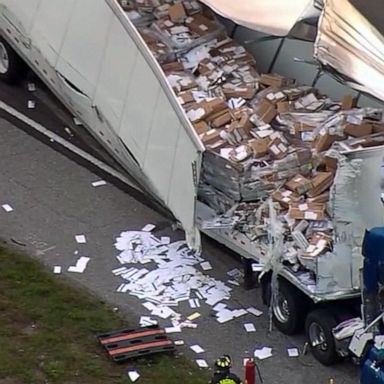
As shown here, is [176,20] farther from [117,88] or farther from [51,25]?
[117,88]

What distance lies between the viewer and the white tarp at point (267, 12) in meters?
12.2

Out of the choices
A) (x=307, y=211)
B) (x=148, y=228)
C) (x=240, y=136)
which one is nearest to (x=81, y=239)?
(x=148, y=228)

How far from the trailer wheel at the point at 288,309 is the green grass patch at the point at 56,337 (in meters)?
0.99

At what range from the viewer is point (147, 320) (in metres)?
11.7

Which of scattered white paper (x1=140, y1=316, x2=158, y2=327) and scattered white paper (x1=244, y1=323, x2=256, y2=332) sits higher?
scattered white paper (x1=244, y1=323, x2=256, y2=332)

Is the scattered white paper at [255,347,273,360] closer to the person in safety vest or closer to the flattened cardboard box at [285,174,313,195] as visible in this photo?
the flattened cardboard box at [285,174,313,195]

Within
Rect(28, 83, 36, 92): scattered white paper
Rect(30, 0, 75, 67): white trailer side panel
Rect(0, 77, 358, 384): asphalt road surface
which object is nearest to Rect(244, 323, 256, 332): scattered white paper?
Rect(0, 77, 358, 384): asphalt road surface

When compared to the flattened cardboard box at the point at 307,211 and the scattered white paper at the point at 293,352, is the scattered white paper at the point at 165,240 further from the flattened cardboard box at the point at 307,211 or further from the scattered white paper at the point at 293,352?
the scattered white paper at the point at 293,352

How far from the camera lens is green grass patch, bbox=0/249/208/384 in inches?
428

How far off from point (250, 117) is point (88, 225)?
6.95 ft

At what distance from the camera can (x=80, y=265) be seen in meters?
12.6

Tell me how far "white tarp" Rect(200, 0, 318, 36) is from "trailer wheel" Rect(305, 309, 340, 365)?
2907mm

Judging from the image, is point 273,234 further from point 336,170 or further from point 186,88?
point 186,88

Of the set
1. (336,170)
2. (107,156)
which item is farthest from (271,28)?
(107,156)
